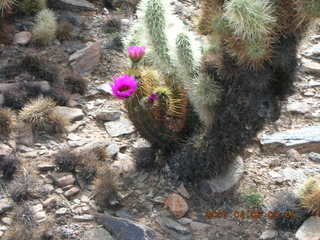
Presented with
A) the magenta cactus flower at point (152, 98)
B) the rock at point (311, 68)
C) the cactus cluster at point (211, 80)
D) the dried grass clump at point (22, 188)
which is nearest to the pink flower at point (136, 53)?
the cactus cluster at point (211, 80)

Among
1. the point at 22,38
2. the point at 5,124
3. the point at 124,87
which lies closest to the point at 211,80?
the point at 124,87

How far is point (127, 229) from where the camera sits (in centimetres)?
393

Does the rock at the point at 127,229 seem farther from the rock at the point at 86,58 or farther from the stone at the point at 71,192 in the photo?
the rock at the point at 86,58

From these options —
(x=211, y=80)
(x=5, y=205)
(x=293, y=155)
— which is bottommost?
(x=5, y=205)

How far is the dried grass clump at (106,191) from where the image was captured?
14.0 feet

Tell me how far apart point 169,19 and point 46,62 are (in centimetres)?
212

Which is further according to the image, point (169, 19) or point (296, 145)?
point (296, 145)

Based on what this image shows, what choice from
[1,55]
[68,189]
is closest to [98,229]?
[68,189]

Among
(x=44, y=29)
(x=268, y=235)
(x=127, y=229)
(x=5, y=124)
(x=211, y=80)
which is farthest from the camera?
(x=44, y=29)

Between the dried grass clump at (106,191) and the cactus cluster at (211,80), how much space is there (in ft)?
1.86

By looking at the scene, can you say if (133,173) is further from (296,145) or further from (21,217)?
(296,145)

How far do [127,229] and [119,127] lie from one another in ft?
5.53

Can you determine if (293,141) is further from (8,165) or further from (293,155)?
(8,165)

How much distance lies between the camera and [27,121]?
5.14m
